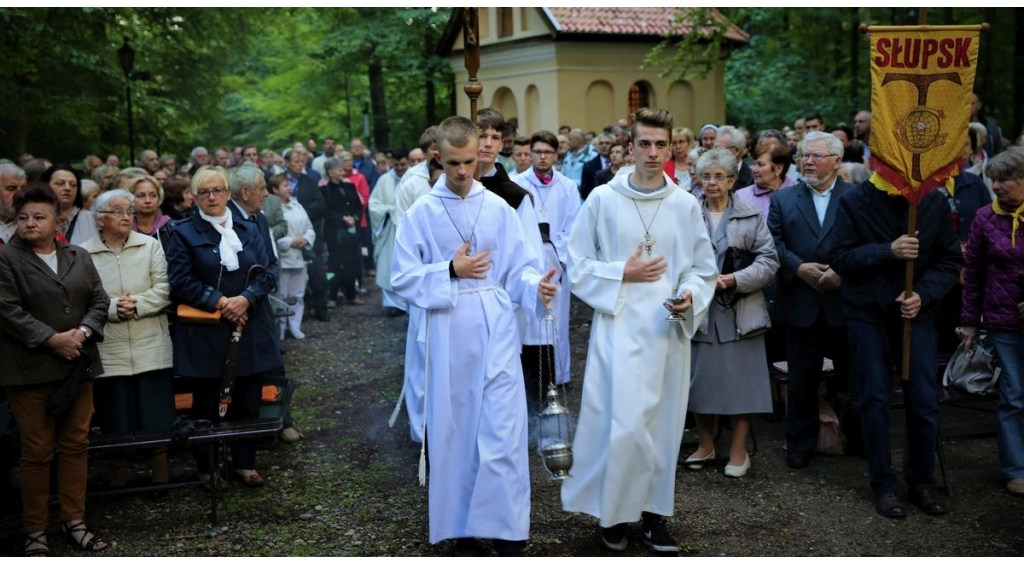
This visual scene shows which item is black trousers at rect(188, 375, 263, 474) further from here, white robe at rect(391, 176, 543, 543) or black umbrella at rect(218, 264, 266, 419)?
white robe at rect(391, 176, 543, 543)

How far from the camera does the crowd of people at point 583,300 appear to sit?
5754 millimetres

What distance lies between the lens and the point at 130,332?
23.4 feet

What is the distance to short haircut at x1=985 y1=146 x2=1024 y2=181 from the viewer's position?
22.1 feet

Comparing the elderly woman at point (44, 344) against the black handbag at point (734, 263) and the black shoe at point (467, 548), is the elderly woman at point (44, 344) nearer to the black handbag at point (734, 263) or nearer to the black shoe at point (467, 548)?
the black shoe at point (467, 548)

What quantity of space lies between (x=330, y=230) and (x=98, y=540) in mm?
9646

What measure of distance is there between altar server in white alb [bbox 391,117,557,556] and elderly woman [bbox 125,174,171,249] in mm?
2520

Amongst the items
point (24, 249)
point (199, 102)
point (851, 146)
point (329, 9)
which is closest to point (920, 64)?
point (24, 249)

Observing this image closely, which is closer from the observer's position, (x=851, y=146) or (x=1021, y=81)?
(x=851, y=146)

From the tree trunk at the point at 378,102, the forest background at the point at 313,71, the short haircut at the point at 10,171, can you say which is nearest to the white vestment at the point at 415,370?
the short haircut at the point at 10,171

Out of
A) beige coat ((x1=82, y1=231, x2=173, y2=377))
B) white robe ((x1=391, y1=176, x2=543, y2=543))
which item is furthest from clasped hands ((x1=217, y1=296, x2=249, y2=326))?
white robe ((x1=391, y1=176, x2=543, y2=543))

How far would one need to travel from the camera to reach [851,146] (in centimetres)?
1298

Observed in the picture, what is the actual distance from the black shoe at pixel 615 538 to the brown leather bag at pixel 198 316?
115 inches

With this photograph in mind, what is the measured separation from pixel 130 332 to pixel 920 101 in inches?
203
